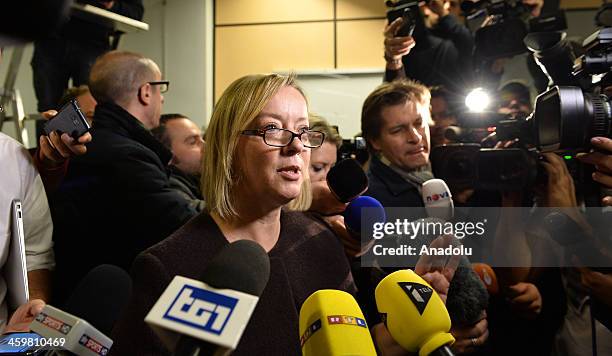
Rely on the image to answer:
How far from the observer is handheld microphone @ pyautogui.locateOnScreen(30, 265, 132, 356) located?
744mm

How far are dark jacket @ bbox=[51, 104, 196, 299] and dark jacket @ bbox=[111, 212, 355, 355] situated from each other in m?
0.51

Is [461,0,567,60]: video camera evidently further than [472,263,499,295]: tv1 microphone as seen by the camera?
Yes

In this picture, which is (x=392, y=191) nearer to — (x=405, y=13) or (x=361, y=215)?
(x=361, y=215)

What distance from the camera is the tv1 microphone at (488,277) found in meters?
1.45

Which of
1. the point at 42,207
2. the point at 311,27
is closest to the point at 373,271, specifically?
the point at 42,207

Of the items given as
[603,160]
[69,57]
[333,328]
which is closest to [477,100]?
[603,160]

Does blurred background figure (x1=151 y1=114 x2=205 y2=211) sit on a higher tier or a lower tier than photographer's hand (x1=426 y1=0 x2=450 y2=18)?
lower

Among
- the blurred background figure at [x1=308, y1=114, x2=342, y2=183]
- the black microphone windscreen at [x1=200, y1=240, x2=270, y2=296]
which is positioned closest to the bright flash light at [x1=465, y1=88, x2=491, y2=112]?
the blurred background figure at [x1=308, y1=114, x2=342, y2=183]

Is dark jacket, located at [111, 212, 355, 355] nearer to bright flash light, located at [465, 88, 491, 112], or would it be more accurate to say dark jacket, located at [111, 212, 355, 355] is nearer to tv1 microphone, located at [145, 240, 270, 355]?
tv1 microphone, located at [145, 240, 270, 355]

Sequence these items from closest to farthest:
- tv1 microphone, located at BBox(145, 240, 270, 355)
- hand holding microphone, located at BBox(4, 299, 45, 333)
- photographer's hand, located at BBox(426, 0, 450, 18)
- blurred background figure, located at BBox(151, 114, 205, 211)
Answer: tv1 microphone, located at BBox(145, 240, 270, 355) → hand holding microphone, located at BBox(4, 299, 45, 333) → photographer's hand, located at BBox(426, 0, 450, 18) → blurred background figure, located at BBox(151, 114, 205, 211)

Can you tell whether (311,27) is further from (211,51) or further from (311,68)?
(211,51)

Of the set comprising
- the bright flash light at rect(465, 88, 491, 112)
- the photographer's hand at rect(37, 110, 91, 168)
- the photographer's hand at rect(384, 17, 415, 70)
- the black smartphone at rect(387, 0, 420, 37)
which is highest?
the black smartphone at rect(387, 0, 420, 37)

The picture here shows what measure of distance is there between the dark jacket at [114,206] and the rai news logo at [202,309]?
110 cm

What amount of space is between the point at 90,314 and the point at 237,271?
49 cm
